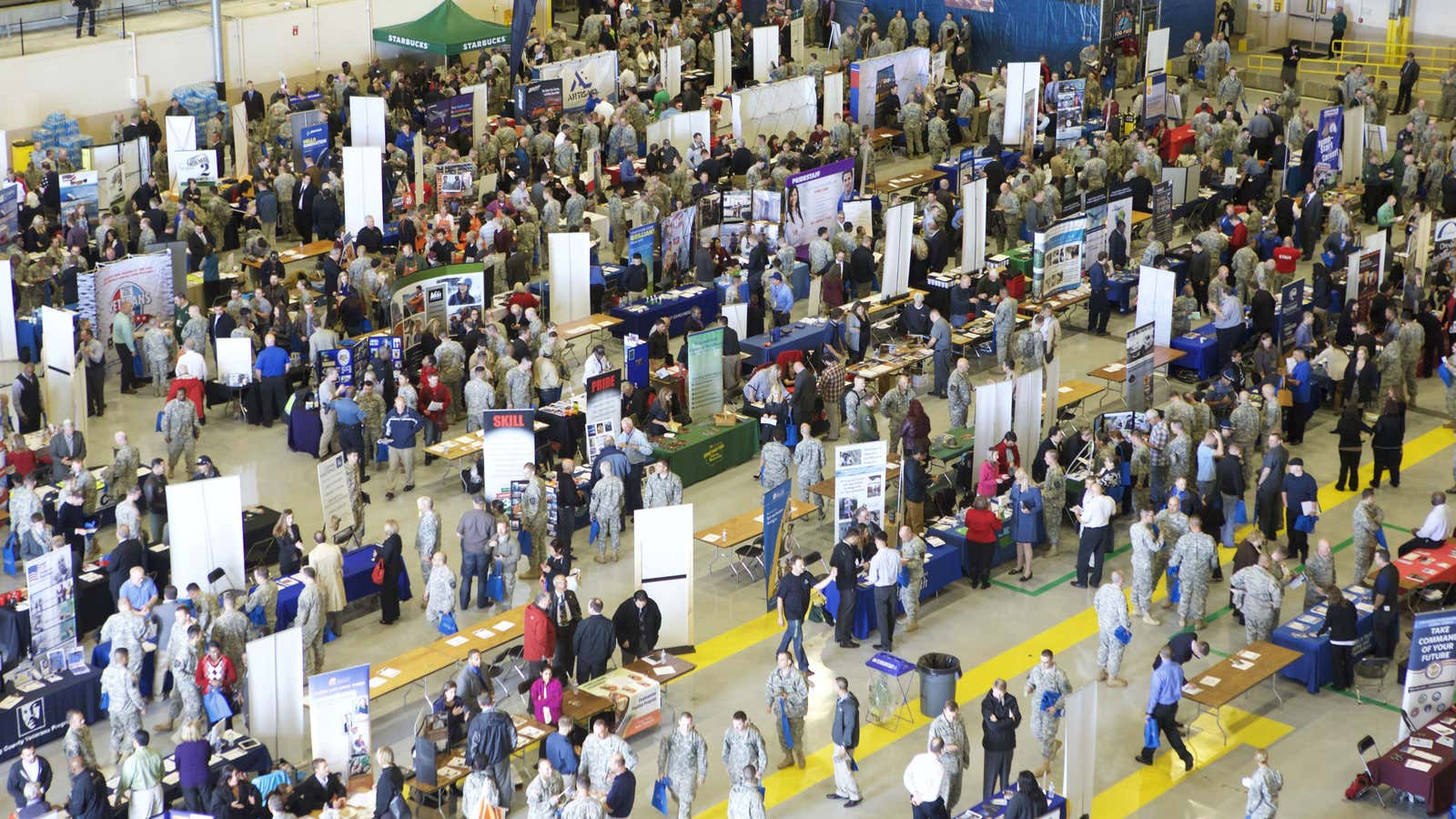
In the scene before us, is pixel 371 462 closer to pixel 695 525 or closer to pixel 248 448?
pixel 248 448

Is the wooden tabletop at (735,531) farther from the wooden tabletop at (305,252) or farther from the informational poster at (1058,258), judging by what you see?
the wooden tabletop at (305,252)

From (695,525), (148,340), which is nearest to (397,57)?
(148,340)

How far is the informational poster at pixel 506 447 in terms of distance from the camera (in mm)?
22484

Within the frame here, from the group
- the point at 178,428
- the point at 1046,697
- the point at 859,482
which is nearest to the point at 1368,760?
the point at 1046,697

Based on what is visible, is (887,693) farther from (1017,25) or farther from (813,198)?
(1017,25)

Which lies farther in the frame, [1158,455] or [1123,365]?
[1123,365]

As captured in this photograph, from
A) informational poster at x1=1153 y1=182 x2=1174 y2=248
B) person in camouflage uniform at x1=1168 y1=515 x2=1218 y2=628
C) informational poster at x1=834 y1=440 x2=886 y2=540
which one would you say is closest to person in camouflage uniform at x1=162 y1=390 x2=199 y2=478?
informational poster at x1=834 y1=440 x2=886 y2=540

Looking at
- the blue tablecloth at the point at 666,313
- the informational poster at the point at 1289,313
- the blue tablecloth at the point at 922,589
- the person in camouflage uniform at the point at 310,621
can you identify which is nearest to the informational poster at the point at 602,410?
the blue tablecloth at the point at 922,589

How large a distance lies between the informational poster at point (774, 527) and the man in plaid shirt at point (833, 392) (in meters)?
4.36

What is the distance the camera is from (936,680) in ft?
61.7

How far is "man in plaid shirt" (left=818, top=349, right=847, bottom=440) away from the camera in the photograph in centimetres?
2564

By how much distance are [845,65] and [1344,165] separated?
10.8 metres

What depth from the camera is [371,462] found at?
24.9m

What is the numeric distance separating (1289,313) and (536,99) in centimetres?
1698
